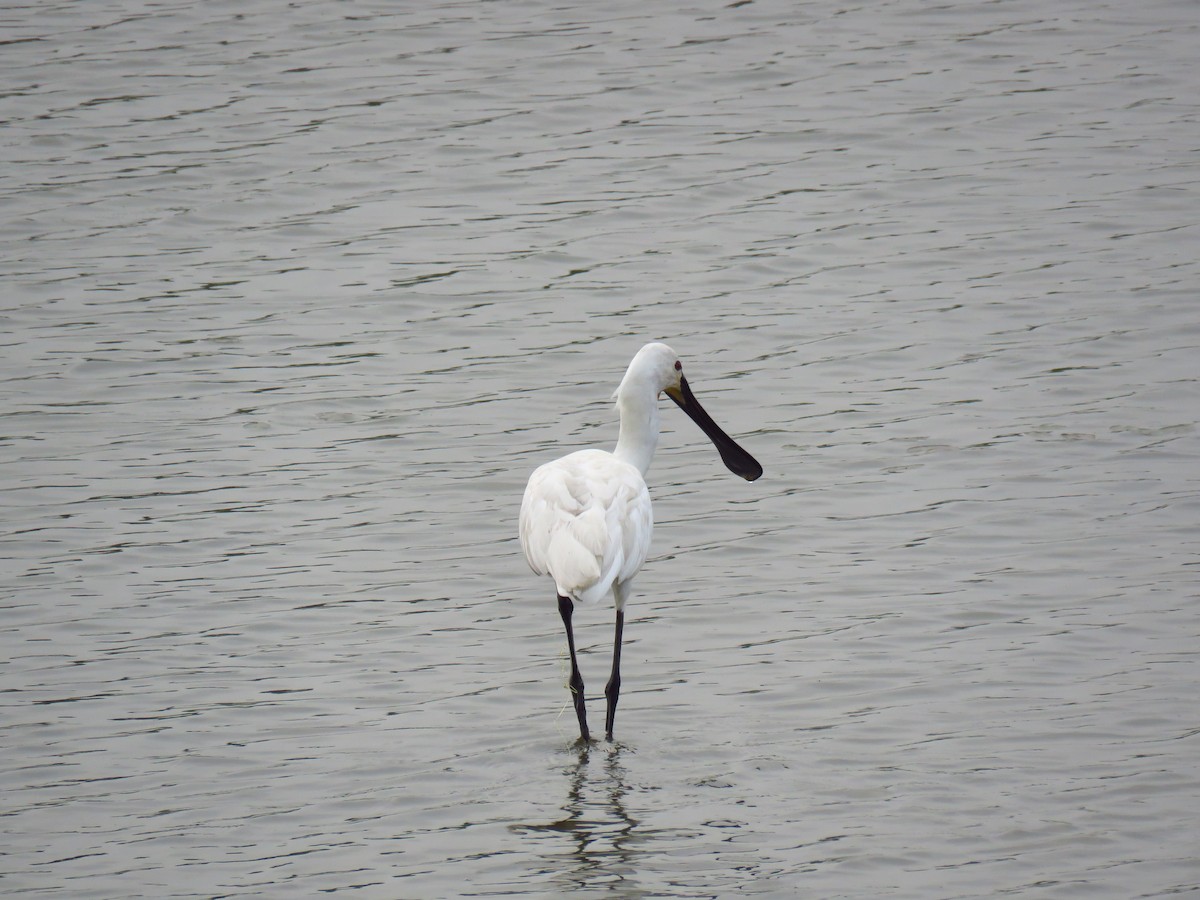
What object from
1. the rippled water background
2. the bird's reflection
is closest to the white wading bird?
the bird's reflection

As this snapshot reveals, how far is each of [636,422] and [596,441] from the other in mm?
2914

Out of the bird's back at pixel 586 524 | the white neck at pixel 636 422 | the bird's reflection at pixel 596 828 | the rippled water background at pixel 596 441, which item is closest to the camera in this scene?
the bird's reflection at pixel 596 828

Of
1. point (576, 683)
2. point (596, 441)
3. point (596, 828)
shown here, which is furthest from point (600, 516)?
point (596, 441)

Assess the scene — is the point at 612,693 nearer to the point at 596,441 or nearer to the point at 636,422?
the point at 636,422

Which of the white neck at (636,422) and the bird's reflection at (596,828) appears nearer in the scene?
the bird's reflection at (596,828)

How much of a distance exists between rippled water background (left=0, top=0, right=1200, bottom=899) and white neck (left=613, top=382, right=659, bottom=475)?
3.09ft

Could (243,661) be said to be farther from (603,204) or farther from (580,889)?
(603,204)

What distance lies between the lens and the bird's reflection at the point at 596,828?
6820 millimetres

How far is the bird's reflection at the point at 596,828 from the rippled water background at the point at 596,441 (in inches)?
0.8

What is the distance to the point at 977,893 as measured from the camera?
6.74 meters

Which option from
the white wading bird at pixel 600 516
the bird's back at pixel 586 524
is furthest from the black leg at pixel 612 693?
the bird's back at pixel 586 524

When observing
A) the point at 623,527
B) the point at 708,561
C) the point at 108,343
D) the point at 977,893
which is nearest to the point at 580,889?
the point at 977,893

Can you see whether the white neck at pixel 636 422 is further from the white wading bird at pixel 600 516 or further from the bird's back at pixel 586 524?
the bird's back at pixel 586 524

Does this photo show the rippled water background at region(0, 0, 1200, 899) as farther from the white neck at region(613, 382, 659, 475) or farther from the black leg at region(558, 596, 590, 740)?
the white neck at region(613, 382, 659, 475)
